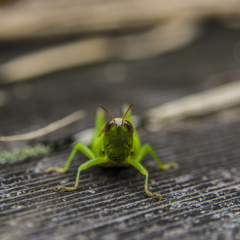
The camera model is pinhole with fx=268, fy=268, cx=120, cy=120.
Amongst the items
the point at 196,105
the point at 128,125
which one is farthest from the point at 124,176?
the point at 196,105

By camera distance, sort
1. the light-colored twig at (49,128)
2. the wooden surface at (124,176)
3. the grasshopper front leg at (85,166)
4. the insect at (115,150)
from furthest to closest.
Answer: the light-colored twig at (49,128) < the insect at (115,150) < the grasshopper front leg at (85,166) < the wooden surface at (124,176)

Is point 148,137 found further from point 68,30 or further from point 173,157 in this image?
point 68,30

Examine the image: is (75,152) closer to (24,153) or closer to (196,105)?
(24,153)

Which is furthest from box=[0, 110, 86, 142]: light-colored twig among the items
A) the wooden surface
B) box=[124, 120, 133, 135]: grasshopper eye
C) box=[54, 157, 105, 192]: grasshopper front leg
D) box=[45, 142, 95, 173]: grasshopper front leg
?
box=[124, 120, 133, 135]: grasshopper eye

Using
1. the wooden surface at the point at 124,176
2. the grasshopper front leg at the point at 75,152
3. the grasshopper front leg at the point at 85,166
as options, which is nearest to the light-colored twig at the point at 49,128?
the wooden surface at the point at 124,176

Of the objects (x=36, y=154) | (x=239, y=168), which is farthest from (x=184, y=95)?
(x=36, y=154)

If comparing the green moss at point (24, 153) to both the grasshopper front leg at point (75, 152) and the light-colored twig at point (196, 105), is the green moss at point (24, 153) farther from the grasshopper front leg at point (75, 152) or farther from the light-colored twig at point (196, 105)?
the light-colored twig at point (196, 105)

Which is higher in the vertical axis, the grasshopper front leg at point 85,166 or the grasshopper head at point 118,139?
the grasshopper head at point 118,139

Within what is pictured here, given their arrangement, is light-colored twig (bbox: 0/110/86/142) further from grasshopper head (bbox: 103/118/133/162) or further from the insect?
grasshopper head (bbox: 103/118/133/162)
